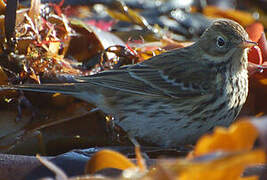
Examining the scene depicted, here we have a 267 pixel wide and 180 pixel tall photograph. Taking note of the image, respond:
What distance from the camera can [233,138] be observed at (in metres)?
1.23

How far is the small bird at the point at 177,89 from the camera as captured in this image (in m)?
2.88

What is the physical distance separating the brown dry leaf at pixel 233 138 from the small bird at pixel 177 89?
1603mm

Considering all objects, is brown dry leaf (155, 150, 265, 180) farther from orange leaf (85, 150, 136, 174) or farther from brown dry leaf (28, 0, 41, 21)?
brown dry leaf (28, 0, 41, 21)

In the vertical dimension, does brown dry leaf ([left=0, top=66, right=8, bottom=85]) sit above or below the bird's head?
below

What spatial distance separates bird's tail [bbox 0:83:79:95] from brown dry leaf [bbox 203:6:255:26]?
217 centimetres

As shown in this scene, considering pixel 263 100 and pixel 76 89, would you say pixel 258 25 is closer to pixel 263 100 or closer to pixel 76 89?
pixel 263 100

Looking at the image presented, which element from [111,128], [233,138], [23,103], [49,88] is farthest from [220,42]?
[233,138]

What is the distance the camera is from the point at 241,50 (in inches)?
118

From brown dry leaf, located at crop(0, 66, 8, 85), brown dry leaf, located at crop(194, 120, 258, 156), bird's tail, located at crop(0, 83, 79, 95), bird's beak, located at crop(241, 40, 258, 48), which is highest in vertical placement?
bird's beak, located at crop(241, 40, 258, 48)

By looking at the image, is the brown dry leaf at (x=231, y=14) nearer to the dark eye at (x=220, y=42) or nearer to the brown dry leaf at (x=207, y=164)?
the dark eye at (x=220, y=42)

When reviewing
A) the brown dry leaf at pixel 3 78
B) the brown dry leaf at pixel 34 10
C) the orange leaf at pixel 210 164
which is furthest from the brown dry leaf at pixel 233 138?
the brown dry leaf at pixel 34 10

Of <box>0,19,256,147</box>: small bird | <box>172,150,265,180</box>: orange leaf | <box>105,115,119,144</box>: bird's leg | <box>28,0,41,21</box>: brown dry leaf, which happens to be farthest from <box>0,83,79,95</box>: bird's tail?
<box>172,150,265,180</box>: orange leaf

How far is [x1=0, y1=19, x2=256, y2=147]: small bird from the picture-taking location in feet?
9.45

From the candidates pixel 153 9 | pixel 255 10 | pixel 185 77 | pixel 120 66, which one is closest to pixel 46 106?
pixel 120 66
